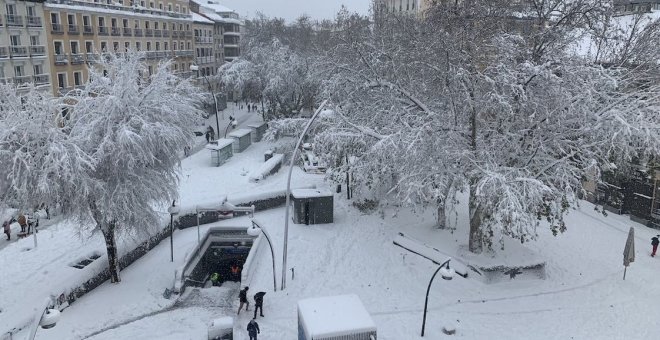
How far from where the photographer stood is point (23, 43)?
38.8m

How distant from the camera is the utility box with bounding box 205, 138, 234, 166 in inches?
1372

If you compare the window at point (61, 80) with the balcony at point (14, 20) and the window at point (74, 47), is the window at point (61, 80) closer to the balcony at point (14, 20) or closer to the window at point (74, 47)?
the window at point (74, 47)

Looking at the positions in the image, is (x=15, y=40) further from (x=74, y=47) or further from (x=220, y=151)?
(x=220, y=151)

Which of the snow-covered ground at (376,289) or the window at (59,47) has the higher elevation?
the window at (59,47)

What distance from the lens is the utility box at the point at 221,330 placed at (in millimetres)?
15070

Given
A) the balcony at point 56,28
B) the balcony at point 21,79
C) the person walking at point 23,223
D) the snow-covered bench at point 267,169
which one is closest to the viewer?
the person walking at point 23,223

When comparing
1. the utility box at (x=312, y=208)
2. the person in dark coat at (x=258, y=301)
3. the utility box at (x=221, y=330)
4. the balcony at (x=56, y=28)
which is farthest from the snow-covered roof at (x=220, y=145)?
the utility box at (x=221, y=330)

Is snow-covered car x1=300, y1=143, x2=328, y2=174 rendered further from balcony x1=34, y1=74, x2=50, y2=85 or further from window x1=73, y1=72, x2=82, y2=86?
window x1=73, y1=72, x2=82, y2=86

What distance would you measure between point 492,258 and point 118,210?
15.0 meters

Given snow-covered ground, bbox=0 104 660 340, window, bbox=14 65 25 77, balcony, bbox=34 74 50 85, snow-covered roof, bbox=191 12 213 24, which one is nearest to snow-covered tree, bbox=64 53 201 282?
snow-covered ground, bbox=0 104 660 340

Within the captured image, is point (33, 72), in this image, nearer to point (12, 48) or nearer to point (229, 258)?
point (12, 48)

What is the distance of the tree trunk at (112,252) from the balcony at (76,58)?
99.0 ft

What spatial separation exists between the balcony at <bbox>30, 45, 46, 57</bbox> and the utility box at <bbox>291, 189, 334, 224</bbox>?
2772cm

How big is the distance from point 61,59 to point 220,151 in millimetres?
18588
